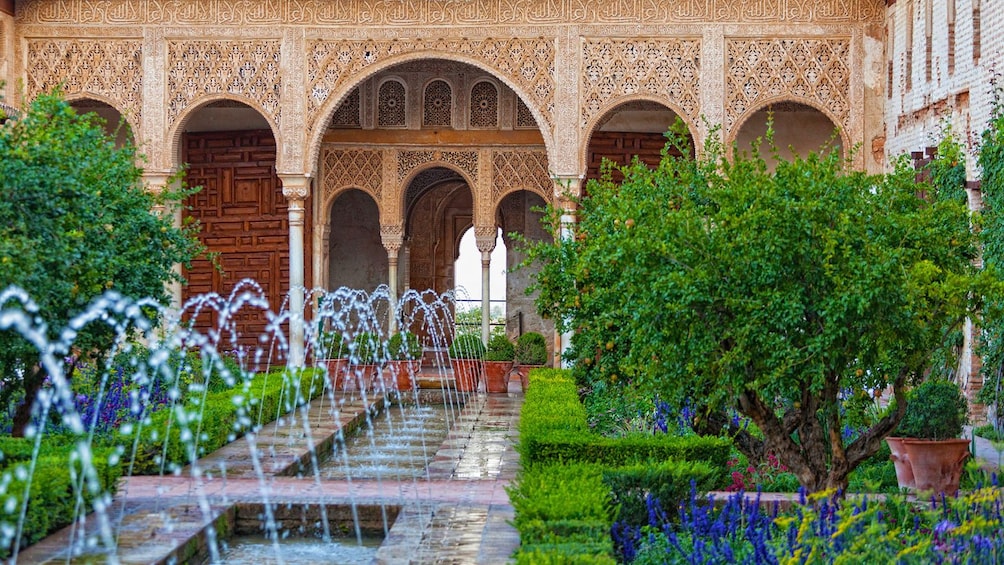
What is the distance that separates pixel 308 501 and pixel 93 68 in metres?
9.63

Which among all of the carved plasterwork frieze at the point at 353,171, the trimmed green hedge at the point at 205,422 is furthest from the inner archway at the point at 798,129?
the trimmed green hedge at the point at 205,422

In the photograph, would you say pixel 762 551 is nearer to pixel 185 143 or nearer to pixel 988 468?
pixel 988 468

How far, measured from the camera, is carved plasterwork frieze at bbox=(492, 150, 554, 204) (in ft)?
58.4

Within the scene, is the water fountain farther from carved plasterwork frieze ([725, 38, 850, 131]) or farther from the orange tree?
carved plasterwork frieze ([725, 38, 850, 131])

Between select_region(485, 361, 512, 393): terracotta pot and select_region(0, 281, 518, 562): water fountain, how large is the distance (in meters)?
1.20

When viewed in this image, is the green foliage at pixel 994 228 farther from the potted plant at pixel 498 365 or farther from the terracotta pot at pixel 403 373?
the terracotta pot at pixel 403 373

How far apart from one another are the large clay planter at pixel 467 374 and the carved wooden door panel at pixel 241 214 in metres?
3.34

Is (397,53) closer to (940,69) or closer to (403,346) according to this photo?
(403,346)

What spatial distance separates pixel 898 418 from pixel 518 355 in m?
9.71

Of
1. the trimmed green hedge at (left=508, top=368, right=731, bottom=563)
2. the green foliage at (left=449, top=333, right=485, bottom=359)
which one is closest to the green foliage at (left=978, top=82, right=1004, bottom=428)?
the trimmed green hedge at (left=508, top=368, right=731, bottom=563)

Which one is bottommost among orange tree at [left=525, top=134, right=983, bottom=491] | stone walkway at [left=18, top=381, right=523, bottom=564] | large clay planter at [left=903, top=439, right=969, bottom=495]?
stone walkway at [left=18, top=381, right=523, bottom=564]

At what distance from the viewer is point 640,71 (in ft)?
48.9

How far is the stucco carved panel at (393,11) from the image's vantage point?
1492 centimetres

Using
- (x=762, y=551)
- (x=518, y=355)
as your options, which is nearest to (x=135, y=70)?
→ (x=518, y=355)
